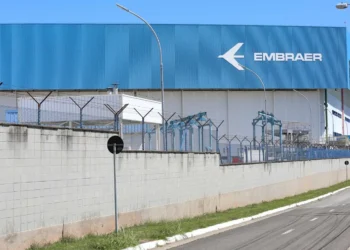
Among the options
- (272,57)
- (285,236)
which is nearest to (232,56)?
(272,57)

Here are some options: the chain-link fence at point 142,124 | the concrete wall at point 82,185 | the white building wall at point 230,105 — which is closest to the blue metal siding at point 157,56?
the white building wall at point 230,105

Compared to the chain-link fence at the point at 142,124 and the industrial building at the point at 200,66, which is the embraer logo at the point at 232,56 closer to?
the industrial building at the point at 200,66

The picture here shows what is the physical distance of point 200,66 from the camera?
66.8 m

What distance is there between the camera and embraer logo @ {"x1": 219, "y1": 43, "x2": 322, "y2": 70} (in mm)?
67562

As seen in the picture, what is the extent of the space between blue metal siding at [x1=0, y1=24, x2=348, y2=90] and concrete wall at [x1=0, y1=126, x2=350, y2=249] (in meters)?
41.5

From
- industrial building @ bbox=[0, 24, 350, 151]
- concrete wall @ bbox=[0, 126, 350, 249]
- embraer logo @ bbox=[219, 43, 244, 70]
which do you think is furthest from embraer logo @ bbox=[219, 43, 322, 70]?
concrete wall @ bbox=[0, 126, 350, 249]

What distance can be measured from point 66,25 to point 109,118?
1670 inches

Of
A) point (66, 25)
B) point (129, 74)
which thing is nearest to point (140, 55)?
point (129, 74)

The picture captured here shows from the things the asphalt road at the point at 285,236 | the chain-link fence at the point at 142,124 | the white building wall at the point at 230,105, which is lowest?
the asphalt road at the point at 285,236

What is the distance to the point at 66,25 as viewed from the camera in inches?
2552

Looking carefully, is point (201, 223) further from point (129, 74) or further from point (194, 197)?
point (129, 74)

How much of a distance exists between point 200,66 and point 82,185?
53.2 m

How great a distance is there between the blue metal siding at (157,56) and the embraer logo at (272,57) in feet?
1.81

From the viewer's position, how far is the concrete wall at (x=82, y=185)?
474 inches
